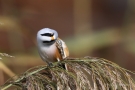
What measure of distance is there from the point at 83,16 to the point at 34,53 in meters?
0.29

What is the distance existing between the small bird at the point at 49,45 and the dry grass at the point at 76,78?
0.57 ft

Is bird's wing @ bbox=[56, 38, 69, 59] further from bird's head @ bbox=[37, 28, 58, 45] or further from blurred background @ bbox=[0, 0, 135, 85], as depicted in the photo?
blurred background @ bbox=[0, 0, 135, 85]

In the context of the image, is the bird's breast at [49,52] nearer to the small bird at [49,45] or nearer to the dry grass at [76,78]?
the small bird at [49,45]

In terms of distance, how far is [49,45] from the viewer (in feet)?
3.26

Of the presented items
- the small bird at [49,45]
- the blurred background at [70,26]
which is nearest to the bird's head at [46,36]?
the small bird at [49,45]

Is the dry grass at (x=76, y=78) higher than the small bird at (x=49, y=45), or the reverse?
the small bird at (x=49, y=45)

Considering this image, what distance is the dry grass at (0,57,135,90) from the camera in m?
0.73

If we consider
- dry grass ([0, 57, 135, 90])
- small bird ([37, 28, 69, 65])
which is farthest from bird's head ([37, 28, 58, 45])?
dry grass ([0, 57, 135, 90])

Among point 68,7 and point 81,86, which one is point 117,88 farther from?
point 68,7

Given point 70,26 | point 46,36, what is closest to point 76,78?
point 46,36

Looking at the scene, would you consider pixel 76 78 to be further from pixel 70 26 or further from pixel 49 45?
pixel 70 26

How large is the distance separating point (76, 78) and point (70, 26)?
0.69 meters

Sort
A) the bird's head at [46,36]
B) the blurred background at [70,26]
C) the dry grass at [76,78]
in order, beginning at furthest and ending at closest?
the blurred background at [70,26], the bird's head at [46,36], the dry grass at [76,78]

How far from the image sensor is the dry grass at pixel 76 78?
0.73 meters
